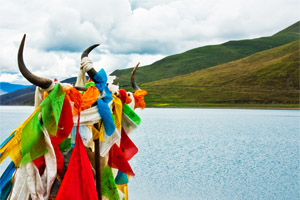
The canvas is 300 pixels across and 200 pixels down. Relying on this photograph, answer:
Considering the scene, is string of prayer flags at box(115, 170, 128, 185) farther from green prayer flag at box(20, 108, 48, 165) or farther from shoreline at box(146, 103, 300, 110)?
shoreline at box(146, 103, 300, 110)

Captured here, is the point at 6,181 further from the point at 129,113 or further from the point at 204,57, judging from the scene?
the point at 204,57

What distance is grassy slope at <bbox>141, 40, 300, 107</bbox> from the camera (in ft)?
279

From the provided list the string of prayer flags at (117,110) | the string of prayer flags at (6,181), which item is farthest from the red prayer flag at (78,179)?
the string of prayer flags at (117,110)

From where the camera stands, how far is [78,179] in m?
3.75

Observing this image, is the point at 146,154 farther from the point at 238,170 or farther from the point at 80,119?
the point at 80,119

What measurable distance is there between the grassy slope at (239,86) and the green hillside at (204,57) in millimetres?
52752

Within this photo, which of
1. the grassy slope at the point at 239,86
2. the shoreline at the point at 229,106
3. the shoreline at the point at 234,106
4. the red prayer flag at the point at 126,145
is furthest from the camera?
the grassy slope at the point at 239,86

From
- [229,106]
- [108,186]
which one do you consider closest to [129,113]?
[108,186]

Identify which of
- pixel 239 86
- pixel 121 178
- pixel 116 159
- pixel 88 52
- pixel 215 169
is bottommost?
pixel 215 169

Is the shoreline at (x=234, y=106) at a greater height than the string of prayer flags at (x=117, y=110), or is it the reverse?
the string of prayer flags at (x=117, y=110)

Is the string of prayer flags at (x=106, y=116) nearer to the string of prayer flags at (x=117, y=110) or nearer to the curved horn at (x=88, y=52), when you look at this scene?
the curved horn at (x=88, y=52)

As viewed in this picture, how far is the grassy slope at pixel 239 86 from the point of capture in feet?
279

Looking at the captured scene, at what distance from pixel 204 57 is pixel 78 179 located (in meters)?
181

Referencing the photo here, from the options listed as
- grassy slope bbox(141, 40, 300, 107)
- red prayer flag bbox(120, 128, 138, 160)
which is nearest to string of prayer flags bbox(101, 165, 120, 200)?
red prayer flag bbox(120, 128, 138, 160)
